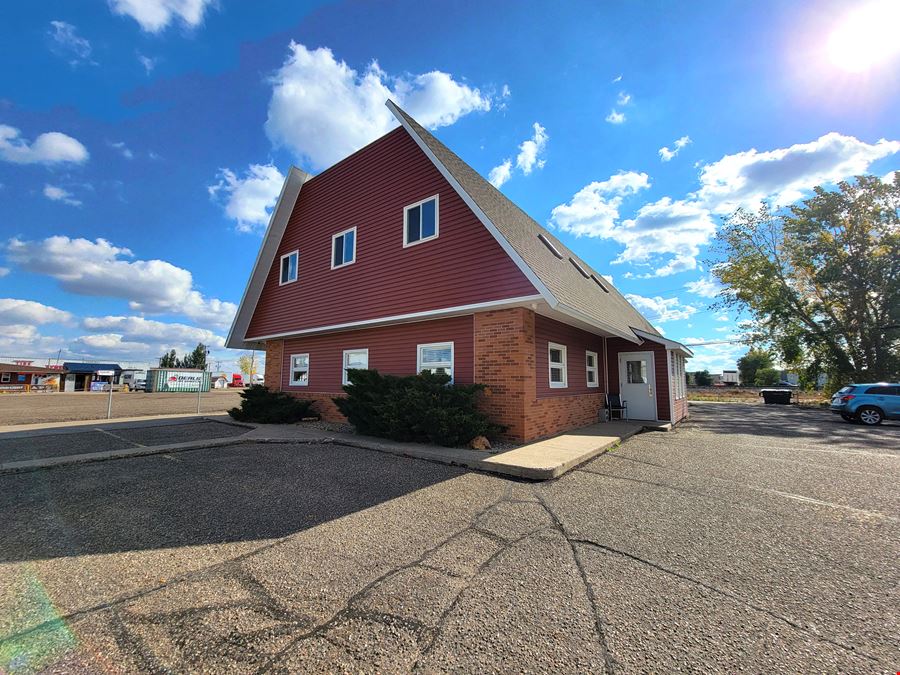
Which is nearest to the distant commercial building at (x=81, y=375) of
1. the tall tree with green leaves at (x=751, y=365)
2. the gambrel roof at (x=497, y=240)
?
the gambrel roof at (x=497, y=240)

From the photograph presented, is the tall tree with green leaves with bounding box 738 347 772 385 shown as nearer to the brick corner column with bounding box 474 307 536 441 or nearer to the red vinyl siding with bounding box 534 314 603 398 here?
the red vinyl siding with bounding box 534 314 603 398

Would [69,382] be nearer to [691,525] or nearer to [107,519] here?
[107,519]

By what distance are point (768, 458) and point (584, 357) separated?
553cm

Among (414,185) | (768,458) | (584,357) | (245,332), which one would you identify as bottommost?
(768,458)

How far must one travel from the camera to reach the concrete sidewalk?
20.3 feet

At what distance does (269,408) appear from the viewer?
12516 millimetres

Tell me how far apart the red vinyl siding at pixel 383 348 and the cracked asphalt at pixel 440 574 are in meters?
4.15

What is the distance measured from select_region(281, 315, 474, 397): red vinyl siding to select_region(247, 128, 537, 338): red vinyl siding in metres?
0.77

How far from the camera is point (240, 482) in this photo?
18.2ft

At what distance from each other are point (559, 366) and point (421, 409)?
4543 mm

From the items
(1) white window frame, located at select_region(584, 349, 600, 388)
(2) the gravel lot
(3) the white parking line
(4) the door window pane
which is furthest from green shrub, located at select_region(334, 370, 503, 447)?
(2) the gravel lot

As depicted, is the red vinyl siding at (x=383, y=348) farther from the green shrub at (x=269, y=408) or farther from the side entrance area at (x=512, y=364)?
the green shrub at (x=269, y=408)

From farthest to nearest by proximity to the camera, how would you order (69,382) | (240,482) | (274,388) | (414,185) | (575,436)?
(69,382)
(274,388)
(414,185)
(575,436)
(240,482)

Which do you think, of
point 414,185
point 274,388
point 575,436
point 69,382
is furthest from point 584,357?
point 69,382
